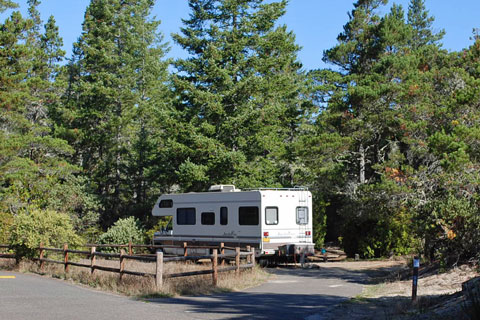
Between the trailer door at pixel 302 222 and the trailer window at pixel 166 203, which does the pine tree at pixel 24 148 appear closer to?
the trailer window at pixel 166 203

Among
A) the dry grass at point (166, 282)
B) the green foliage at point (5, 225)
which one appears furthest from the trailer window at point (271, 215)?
the green foliage at point (5, 225)

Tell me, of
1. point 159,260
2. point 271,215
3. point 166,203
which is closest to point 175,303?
point 159,260

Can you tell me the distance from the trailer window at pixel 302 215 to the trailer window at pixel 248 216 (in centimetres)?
192

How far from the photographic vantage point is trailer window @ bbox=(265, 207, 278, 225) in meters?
20.7

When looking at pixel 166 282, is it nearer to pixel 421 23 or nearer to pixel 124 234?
pixel 124 234

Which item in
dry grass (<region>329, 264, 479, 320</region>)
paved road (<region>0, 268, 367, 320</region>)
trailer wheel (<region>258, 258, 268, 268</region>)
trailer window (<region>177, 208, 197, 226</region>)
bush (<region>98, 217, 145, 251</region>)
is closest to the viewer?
dry grass (<region>329, 264, 479, 320</region>)

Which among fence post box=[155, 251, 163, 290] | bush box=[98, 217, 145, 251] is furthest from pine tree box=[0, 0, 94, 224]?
fence post box=[155, 251, 163, 290]

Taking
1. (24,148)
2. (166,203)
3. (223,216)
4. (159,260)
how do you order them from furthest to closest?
(24,148), (166,203), (223,216), (159,260)

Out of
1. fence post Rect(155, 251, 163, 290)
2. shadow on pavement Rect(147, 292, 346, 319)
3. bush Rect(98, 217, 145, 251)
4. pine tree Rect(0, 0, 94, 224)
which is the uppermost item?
pine tree Rect(0, 0, 94, 224)

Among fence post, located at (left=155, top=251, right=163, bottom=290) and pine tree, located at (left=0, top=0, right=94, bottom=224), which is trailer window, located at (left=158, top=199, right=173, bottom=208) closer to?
pine tree, located at (left=0, top=0, right=94, bottom=224)

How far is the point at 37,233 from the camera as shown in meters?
19.7

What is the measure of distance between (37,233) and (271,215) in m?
8.64

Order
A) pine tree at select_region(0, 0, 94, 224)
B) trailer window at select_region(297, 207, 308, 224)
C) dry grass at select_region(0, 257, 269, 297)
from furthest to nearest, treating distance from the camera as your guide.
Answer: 1. pine tree at select_region(0, 0, 94, 224)
2. trailer window at select_region(297, 207, 308, 224)
3. dry grass at select_region(0, 257, 269, 297)

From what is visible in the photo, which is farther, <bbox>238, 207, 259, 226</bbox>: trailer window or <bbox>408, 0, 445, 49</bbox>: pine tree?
<bbox>408, 0, 445, 49</bbox>: pine tree
